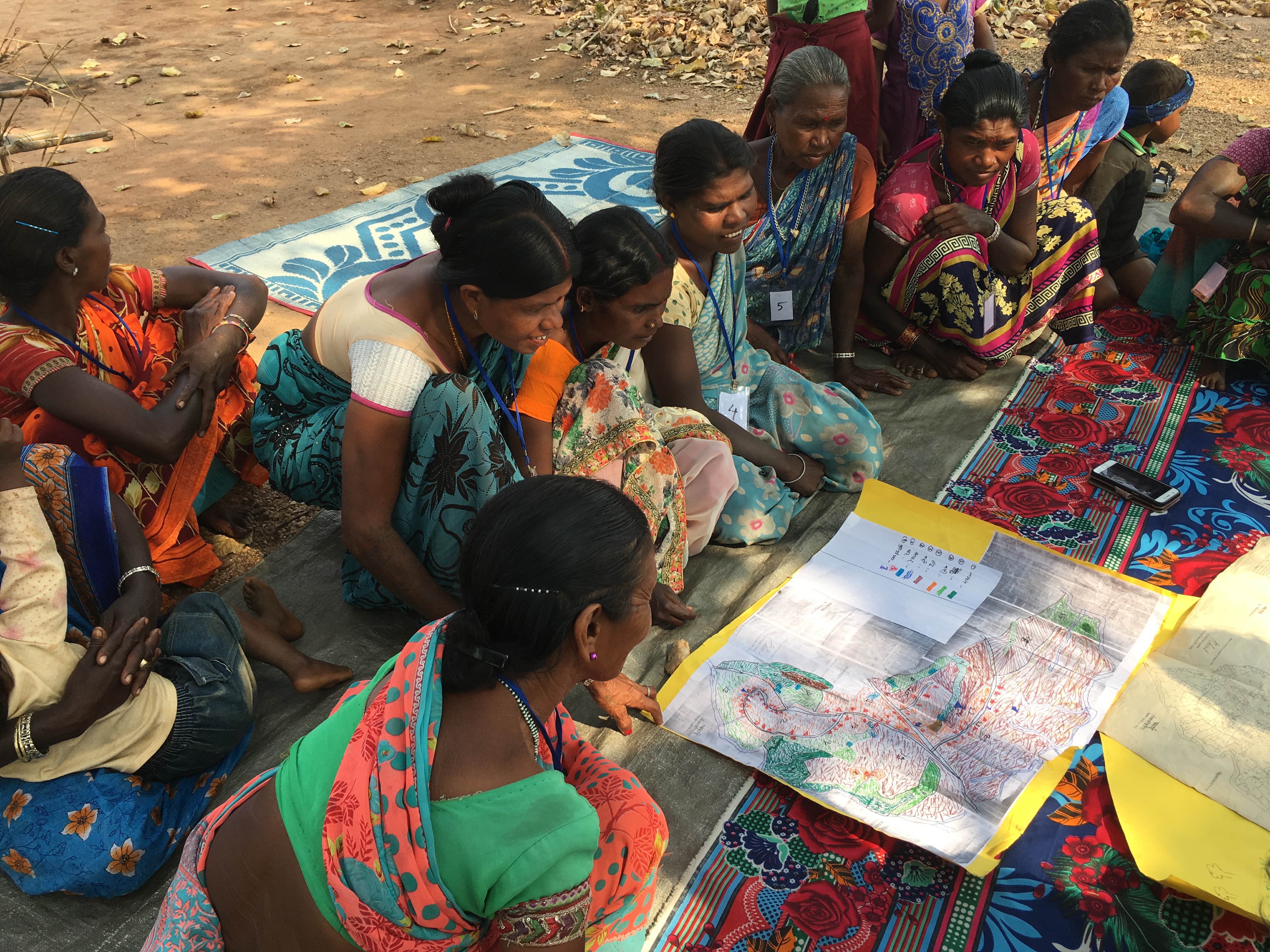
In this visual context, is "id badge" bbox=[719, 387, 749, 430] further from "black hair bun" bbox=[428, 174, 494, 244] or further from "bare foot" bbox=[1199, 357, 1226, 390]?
"bare foot" bbox=[1199, 357, 1226, 390]

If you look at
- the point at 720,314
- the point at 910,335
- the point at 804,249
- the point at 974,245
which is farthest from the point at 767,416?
the point at 974,245

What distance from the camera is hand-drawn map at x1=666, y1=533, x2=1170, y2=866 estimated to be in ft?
5.38

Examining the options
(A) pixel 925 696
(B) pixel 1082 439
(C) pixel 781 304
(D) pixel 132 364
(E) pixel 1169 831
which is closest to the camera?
(E) pixel 1169 831

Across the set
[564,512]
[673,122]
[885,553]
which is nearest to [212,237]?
[673,122]

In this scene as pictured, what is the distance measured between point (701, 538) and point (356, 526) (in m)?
0.86

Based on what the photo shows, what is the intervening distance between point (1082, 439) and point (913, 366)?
597 millimetres

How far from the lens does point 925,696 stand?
1.82 m

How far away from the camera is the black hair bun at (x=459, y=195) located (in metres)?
1.74

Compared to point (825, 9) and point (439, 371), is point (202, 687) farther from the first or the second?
point (825, 9)

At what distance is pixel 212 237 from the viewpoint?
4160mm

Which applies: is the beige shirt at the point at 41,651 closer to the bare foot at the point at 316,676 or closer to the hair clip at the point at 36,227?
the bare foot at the point at 316,676

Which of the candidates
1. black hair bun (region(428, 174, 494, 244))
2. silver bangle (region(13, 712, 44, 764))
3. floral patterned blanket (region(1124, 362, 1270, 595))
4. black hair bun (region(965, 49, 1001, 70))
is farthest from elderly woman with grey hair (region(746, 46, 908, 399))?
silver bangle (region(13, 712, 44, 764))

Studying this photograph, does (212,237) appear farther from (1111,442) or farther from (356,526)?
(1111,442)

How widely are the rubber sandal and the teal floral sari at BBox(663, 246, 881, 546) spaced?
2.53 m
